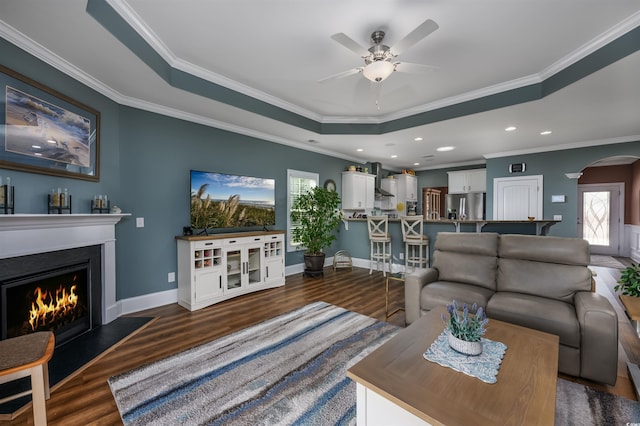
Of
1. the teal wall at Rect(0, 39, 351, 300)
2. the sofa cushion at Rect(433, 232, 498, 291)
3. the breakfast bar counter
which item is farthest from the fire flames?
the breakfast bar counter

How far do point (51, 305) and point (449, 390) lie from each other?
3251 mm

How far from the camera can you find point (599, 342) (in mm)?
1862

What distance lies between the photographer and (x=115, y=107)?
3096 millimetres

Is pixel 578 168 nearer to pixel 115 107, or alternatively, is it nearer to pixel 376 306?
pixel 376 306

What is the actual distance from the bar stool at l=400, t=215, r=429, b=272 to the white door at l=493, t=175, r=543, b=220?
8.58ft

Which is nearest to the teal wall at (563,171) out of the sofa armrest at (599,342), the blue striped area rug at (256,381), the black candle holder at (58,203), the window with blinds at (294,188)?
the sofa armrest at (599,342)

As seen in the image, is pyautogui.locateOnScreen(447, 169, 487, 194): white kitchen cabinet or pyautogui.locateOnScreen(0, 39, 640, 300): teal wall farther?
pyautogui.locateOnScreen(447, 169, 487, 194): white kitchen cabinet

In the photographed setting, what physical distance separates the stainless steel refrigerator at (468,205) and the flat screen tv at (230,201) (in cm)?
502

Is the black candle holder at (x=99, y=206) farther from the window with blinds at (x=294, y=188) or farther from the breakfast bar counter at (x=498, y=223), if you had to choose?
the breakfast bar counter at (x=498, y=223)

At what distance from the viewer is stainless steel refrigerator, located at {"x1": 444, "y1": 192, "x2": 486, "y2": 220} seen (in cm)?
723

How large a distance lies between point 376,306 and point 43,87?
4.02 m

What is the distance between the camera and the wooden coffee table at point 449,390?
1058 mm

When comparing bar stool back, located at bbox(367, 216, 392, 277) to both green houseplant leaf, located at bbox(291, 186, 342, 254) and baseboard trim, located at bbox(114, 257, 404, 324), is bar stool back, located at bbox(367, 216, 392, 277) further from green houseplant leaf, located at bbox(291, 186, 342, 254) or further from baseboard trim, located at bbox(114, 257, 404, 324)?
baseboard trim, located at bbox(114, 257, 404, 324)

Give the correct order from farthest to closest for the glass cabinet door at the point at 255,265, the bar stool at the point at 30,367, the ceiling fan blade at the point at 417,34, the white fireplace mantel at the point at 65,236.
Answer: the glass cabinet door at the point at 255,265 → the white fireplace mantel at the point at 65,236 → the ceiling fan blade at the point at 417,34 → the bar stool at the point at 30,367
